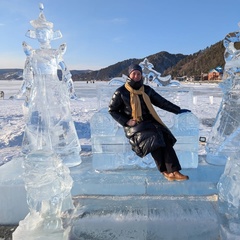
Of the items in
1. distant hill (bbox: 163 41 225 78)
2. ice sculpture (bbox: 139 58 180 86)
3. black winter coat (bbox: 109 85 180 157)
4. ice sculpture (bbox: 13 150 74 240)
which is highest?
distant hill (bbox: 163 41 225 78)

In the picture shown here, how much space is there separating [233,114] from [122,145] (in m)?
1.39

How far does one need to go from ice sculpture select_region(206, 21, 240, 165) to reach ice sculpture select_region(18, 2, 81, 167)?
1.74 metres

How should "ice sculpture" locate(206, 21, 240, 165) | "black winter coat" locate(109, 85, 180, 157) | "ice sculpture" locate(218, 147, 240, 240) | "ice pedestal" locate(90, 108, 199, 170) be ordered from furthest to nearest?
"ice sculpture" locate(206, 21, 240, 165), "ice pedestal" locate(90, 108, 199, 170), "black winter coat" locate(109, 85, 180, 157), "ice sculpture" locate(218, 147, 240, 240)

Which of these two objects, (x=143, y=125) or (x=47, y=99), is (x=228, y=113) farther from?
(x=47, y=99)

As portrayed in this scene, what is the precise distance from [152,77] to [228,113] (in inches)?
40.1

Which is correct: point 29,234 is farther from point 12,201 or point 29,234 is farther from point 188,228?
point 188,228

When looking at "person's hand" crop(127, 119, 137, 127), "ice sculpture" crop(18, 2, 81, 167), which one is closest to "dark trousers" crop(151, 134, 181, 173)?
"person's hand" crop(127, 119, 137, 127)

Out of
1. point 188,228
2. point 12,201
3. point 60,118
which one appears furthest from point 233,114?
point 12,201

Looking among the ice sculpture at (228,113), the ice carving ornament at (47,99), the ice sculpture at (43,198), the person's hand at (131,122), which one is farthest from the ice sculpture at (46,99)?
the ice sculpture at (228,113)

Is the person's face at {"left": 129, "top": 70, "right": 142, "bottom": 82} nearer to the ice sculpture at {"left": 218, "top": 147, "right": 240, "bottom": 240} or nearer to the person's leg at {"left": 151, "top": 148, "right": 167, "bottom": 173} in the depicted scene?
the person's leg at {"left": 151, "top": 148, "right": 167, "bottom": 173}

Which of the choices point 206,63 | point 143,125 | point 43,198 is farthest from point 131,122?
point 206,63

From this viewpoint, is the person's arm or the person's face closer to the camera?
the person's face

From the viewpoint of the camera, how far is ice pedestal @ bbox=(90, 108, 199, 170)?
2.91 m

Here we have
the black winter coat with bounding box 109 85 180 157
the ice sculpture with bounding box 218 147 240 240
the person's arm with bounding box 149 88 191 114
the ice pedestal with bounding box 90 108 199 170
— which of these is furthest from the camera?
the ice pedestal with bounding box 90 108 199 170
